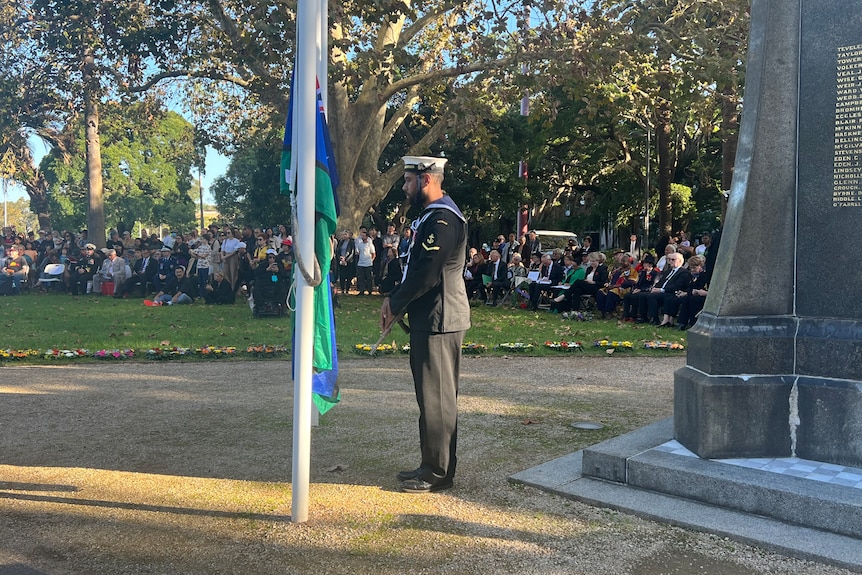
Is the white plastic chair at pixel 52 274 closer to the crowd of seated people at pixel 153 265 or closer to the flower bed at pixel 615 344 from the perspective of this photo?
the crowd of seated people at pixel 153 265

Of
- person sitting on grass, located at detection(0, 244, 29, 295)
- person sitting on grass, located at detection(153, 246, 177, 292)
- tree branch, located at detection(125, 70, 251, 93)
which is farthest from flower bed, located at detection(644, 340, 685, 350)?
person sitting on grass, located at detection(0, 244, 29, 295)

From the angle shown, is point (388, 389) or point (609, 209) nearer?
point (388, 389)

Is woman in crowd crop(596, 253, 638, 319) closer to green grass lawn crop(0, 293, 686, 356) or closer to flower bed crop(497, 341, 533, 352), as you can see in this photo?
green grass lawn crop(0, 293, 686, 356)

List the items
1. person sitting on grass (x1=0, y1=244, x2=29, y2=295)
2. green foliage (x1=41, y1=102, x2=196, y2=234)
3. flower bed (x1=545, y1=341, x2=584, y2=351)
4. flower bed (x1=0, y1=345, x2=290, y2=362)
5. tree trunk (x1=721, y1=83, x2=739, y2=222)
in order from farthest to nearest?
green foliage (x1=41, y1=102, x2=196, y2=234) < person sitting on grass (x1=0, y1=244, x2=29, y2=295) < tree trunk (x1=721, y1=83, x2=739, y2=222) < flower bed (x1=545, y1=341, x2=584, y2=351) < flower bed (x1=0, y1=345, x2=290, y2=362)

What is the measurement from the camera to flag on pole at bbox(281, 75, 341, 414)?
460 cm

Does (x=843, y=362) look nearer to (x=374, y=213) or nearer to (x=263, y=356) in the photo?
(x=263, y=356)

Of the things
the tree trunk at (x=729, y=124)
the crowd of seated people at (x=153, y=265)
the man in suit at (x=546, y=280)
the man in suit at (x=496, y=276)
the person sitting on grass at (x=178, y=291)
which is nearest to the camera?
the man in suit at (x=546, y=280)

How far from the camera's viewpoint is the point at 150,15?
1877 cm

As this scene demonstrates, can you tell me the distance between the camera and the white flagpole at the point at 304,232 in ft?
13.8

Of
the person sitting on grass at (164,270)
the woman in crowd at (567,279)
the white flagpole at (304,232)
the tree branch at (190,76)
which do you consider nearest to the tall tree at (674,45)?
the woman in crowd at (567,279)

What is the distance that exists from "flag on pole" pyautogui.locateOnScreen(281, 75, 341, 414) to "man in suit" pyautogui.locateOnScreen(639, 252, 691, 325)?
10791 millimetres

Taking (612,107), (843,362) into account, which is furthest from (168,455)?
(612,107)

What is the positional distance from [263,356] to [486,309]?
8.37m

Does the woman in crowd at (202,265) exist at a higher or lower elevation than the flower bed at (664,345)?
higher
